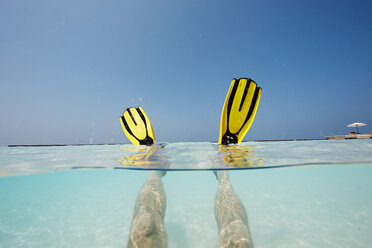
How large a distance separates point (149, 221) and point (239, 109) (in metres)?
5.92

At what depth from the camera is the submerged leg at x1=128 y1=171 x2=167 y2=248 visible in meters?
2.59

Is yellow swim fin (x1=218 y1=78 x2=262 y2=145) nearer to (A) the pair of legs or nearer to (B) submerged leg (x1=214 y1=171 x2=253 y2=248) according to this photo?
(B) submerged leg (x1=214 y1=171 x2=253 y2=248)

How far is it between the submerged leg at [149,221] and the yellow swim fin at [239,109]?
4.25 metres

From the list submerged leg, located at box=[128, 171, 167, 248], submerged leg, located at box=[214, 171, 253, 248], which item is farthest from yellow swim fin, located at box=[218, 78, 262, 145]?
submerged leg, located at box=[128, 171, 167, 248]

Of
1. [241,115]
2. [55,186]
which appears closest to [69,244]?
[241,115]

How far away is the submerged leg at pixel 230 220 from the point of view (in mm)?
2672

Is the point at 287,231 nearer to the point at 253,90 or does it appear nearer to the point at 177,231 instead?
the point at 177,231

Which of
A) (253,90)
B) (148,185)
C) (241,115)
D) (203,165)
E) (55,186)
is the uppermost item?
(253,90)

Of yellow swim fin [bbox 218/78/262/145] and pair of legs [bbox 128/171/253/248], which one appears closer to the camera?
pair of legs [bbox 128/171/253/248]

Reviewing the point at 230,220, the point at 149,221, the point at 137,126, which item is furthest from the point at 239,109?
the point at 149,221

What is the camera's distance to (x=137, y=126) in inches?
358

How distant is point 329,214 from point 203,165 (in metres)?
5.56

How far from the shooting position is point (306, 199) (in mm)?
7941

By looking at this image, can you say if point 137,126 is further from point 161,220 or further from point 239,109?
point 161,220
